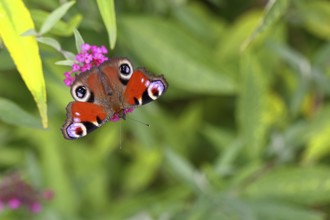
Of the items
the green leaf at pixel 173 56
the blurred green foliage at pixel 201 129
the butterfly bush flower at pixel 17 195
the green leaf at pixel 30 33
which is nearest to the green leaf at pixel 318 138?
the blurred green foliage at pixel 201 129

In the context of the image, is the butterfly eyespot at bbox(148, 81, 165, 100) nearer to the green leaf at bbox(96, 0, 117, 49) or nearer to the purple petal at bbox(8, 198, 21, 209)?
the green leaf at bbox(96, 0, 117, 49)

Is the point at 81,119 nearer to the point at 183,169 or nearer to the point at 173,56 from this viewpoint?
the point at 183,169

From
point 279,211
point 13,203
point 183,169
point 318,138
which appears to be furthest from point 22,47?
point 318,138

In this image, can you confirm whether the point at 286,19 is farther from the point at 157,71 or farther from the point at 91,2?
the point at 91,2

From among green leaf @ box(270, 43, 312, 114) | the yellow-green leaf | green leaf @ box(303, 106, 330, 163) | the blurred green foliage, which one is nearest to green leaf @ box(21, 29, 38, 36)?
the yellow-green leaf

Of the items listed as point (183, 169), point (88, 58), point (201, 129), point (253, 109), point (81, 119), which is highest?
point (201, 129)

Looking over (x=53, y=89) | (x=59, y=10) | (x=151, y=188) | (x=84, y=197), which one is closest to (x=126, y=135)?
(x=151, y=188)
